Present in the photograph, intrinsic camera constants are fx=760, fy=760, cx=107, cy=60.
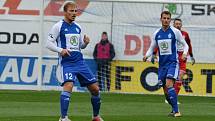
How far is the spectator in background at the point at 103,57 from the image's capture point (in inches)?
997

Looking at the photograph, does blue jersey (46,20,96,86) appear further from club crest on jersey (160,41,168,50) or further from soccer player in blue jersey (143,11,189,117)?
club crest on jersey (160,41,168,50)

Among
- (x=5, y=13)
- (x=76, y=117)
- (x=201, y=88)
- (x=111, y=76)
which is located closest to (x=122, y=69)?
(x=111, y=76)

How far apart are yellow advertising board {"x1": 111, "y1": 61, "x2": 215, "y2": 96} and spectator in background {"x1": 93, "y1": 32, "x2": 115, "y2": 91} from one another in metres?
0.21

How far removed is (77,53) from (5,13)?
495 inches

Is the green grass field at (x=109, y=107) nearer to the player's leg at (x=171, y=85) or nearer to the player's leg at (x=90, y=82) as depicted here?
the player's leg at (x=171, y=85)

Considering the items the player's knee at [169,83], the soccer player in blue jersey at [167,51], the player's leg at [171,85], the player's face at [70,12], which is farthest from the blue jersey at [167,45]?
the player's face at [70,12]

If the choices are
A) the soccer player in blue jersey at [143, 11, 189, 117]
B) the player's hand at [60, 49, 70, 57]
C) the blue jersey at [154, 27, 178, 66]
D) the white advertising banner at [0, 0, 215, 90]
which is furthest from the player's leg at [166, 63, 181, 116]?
the white advertising banner at [0, 0, 215, 90]

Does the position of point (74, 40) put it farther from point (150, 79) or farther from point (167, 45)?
point (150, 79)

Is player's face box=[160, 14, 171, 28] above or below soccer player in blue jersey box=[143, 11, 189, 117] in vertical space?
above

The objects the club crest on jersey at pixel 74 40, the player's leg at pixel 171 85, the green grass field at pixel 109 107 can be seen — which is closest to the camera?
the club crest on jersey at pixel 74 40

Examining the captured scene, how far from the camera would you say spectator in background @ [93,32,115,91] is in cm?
2531

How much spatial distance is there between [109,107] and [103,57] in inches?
295

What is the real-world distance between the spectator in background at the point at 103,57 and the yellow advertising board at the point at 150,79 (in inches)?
8.3

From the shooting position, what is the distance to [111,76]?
83.3 feet
